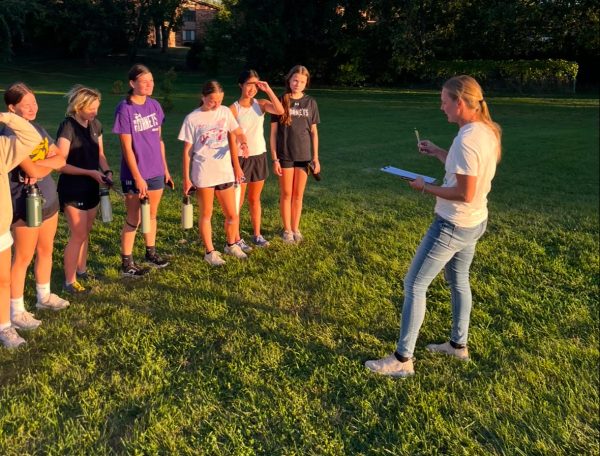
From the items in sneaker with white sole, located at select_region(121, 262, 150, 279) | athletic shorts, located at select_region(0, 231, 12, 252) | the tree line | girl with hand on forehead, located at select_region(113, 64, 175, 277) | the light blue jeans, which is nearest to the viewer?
the light blue jeans

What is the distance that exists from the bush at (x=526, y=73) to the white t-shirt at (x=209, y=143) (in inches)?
1085

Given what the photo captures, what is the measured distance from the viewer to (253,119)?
5.54 meters

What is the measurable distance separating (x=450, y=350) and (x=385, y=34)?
3296 centimetres

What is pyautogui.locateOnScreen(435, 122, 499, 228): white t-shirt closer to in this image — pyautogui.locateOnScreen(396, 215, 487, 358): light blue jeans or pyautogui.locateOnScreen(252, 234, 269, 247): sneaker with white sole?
pyautogui.locateOnScreen(396, 215, 487, 358): light blue jeans

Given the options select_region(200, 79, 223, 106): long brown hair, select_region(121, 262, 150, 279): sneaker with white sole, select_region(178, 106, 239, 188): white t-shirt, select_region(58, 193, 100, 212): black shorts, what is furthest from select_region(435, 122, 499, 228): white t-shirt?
select_region(121, 262, 150, 279): sneaker with white sole

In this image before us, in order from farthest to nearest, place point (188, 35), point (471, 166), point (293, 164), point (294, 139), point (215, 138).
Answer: point (188, 35), point (293, 164), point (294, 139), point (215, 138), point (471, 166)

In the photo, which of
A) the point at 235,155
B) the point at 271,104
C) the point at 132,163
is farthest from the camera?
the point at 271,104

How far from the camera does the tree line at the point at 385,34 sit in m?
29.1

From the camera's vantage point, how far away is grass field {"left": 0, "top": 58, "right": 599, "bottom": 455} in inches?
115

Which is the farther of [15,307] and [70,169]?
[70,169]

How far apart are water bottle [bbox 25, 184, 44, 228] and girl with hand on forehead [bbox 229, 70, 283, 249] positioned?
2310 mm

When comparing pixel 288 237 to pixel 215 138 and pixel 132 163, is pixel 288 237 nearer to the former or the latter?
pixel 215 138

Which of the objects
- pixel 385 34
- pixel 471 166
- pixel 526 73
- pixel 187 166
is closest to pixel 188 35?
pixel 385 34

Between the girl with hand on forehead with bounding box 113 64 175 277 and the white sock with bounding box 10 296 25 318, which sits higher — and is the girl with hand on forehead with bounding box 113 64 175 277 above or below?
above
